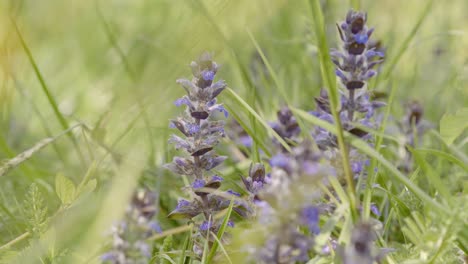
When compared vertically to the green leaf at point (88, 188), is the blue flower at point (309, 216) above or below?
below

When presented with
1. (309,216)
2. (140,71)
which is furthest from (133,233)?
(140,71)

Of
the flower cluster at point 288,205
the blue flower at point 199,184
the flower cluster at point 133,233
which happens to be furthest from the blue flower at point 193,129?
the flower cluster at point 288,205

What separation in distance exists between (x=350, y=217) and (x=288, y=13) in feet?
8.24

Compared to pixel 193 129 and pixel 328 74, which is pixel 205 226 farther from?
pixel 328 74

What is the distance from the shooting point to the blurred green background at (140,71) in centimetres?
165

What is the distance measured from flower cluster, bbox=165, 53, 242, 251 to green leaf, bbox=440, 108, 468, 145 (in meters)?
0.50

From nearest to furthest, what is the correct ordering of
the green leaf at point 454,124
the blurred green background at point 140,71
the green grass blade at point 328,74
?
the green grass blade at point 328,74, the green leaf at point 454,124, the blurred green background at point 140,71

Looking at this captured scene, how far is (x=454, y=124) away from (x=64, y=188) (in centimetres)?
90

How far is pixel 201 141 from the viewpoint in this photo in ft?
4.93

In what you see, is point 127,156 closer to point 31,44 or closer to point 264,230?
point 264,230

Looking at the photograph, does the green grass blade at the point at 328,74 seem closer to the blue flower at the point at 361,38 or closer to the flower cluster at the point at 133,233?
the blue flower at the point at 361,38

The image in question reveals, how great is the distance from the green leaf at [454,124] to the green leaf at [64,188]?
86 cm

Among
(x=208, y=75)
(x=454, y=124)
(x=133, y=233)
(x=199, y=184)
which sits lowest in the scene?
(x=454, y=124)

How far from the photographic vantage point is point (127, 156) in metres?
1.59
